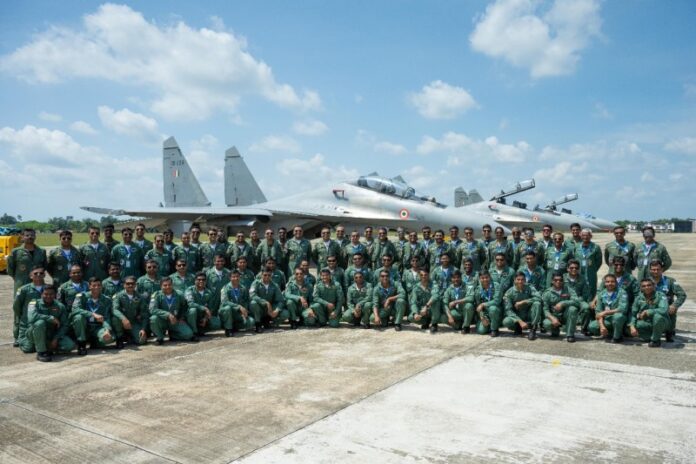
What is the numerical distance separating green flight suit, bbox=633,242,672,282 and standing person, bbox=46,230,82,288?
8.19m

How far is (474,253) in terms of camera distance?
29.7 ft

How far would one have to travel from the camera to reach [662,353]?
6066 millimetres

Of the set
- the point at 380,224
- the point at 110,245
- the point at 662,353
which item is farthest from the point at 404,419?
the point at 380,224

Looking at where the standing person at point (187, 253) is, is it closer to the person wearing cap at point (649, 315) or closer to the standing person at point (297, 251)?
the standing person at point (297, 251)

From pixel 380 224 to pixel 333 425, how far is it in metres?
11.0

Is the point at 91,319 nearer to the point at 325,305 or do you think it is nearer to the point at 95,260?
the point at 95,260

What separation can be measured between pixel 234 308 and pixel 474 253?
4160 mm

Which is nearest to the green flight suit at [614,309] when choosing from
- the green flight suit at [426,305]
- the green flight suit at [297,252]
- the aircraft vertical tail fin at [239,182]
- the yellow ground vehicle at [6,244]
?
the green flight suit at [426,305]

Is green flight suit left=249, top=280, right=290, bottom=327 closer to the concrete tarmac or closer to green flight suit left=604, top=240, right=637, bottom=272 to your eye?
the concrete tarmac

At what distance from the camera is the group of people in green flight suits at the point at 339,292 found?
6.56 metres

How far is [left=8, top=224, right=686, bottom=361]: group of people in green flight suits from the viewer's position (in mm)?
6563

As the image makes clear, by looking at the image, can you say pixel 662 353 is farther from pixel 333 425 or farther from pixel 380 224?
pixel 380 224

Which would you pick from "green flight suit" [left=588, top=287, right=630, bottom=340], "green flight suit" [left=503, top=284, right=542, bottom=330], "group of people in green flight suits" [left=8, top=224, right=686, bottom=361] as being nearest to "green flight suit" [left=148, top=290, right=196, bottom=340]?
"group of people in green flight suits" [left=8, top=224, right=686, bottom=361]

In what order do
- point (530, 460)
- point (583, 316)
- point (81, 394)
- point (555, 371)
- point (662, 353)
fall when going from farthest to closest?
1. point (583, 316)
2. point (662, 353)
3. point (555, 371)
4. point (81, 394)
5. point (530, 460)
